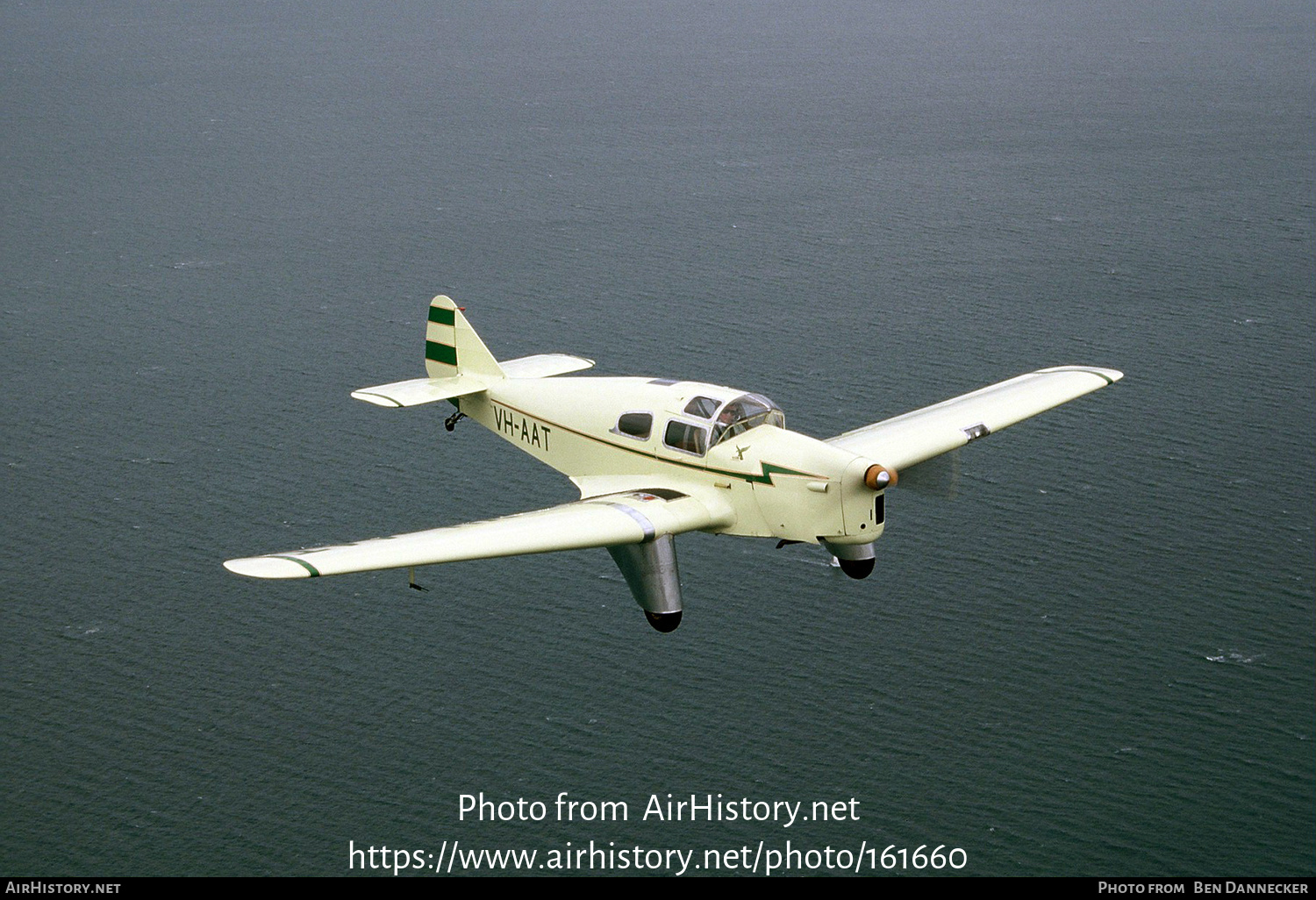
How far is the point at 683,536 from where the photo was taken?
226 ft

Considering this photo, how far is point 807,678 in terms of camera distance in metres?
58.1

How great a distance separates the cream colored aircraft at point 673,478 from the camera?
3941cm

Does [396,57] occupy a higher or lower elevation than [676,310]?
higher

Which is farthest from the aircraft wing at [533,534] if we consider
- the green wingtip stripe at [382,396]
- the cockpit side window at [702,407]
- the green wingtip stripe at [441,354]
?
the green wingtip stripe at [441,354]

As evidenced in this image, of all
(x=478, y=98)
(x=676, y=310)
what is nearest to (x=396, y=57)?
(x=478, y=98)

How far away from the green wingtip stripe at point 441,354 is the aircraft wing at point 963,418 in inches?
537

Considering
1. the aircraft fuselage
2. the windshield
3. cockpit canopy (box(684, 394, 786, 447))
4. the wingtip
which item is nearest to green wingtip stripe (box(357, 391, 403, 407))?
the aircraft fuselage

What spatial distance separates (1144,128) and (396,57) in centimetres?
8373

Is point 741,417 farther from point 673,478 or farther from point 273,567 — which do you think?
point 273,567

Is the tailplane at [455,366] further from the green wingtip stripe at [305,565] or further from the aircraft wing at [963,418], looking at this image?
the green wingtip stripe at [305,565]

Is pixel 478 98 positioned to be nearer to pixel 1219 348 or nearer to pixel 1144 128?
pixel 1144 128

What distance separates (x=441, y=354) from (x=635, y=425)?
36.8 feet

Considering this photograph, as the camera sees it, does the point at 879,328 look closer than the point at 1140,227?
Yes

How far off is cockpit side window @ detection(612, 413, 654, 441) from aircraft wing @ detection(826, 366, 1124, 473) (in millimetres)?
5068
